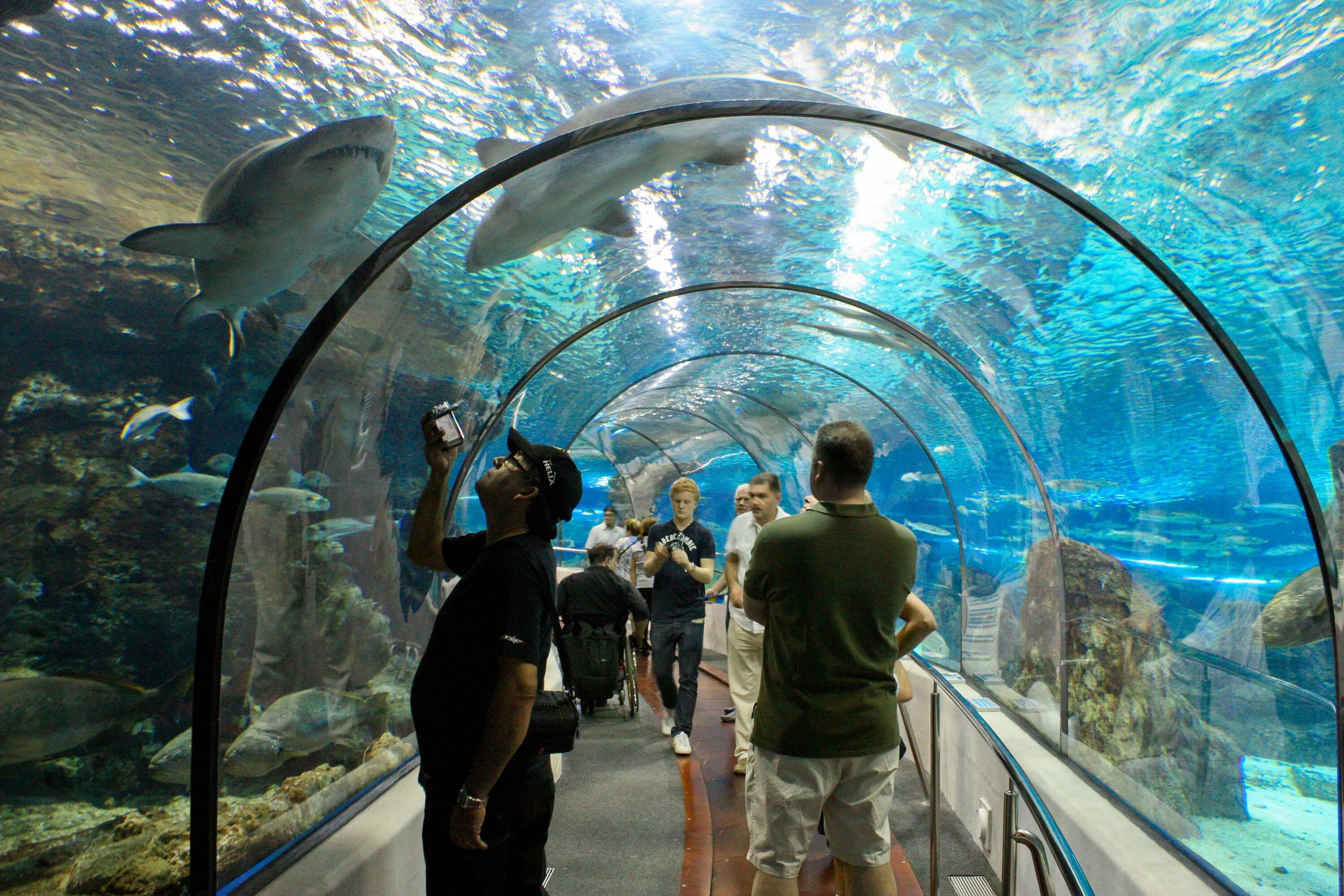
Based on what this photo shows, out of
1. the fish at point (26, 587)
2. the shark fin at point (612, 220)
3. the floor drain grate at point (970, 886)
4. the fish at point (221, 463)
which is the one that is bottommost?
the floor drain grate at point (970, 886)

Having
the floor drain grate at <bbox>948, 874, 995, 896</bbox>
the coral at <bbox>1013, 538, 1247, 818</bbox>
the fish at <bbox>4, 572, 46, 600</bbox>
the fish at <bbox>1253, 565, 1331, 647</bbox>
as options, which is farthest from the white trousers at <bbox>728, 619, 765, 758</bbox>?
the fish at <bbox>4, 572, 46, 600</bbox>

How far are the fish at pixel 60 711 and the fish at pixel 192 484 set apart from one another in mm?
713

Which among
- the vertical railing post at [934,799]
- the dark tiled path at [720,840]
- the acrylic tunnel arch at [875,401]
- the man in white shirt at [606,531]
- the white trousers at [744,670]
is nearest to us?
the vertical railing post at [934,799]

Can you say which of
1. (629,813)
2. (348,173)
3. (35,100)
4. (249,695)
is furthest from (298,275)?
(629,813)

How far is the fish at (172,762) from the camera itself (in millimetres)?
3035

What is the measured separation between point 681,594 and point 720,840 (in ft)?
6.52

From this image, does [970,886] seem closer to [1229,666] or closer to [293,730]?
[1229,666]

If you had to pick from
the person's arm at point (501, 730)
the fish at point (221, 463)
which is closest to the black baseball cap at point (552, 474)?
the person's arm at point (501, 730)

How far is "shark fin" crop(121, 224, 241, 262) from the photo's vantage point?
2580 mm

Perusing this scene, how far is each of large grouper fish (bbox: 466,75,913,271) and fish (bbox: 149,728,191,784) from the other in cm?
262

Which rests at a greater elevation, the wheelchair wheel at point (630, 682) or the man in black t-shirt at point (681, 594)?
the man in black t-shirt at point (681, 594)

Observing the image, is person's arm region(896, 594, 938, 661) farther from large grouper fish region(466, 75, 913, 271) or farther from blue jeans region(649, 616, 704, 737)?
blue jeans region(649, 616, 704, 737)

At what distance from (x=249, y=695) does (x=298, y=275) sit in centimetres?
175

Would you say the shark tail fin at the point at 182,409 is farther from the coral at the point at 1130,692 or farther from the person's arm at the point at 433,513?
the coral at the point at 1130,692
